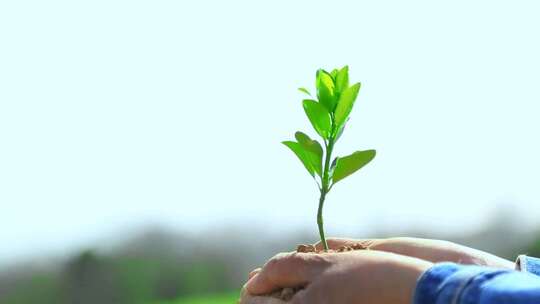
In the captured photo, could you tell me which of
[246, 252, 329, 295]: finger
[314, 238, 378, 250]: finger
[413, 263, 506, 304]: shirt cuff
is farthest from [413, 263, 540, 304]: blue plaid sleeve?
[314, 238, 378, 250]: finger

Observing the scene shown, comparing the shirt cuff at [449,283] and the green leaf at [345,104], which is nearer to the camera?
the shirt cuff at [449,283]

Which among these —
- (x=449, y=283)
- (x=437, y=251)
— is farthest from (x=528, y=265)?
(x=449, y=283)

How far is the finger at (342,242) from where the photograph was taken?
0.93m

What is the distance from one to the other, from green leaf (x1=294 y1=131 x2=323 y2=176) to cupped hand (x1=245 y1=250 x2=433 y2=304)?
0.49 ft

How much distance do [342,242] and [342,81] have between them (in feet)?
0.57

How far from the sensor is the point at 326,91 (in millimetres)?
952

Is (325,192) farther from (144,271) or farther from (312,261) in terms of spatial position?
(144,271)

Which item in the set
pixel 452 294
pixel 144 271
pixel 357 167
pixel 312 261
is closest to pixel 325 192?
pixel 357 167

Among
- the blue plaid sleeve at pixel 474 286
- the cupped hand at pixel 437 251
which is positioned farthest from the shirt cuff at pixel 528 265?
the blue plaid sleeve at pixel 474 286

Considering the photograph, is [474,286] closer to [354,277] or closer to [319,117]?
[354,277]

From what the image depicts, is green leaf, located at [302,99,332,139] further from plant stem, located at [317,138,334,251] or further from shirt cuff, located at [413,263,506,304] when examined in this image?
shirt cuff, located at [413,263,506,304]

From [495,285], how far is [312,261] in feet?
0.55

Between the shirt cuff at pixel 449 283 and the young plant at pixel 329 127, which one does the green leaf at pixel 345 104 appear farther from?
the shirt cuff at pixel 449 283

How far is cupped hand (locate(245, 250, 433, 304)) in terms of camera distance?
0.74 meters
